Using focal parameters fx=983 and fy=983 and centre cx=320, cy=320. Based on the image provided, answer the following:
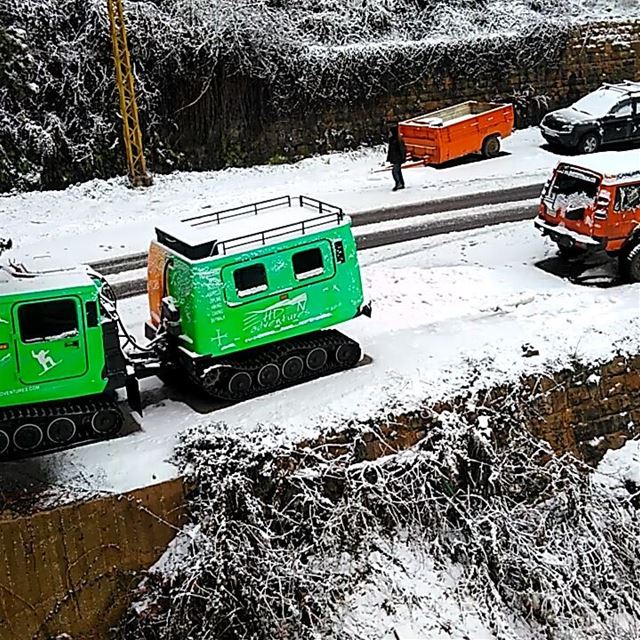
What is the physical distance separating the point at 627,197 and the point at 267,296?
6.32 m

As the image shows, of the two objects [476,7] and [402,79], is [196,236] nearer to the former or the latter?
[402,79]

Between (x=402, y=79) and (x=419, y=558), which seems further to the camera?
(x=402, y=79)

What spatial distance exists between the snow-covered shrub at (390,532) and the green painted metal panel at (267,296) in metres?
1.21

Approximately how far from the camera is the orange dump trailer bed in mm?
22609

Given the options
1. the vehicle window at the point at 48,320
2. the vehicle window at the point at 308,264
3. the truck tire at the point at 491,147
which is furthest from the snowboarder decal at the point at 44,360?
the truck tire at the point at 491,147

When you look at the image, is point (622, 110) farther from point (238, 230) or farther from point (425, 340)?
point (238, 230)

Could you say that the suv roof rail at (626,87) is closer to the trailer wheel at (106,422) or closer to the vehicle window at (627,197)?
the vehicle window at (627,197)

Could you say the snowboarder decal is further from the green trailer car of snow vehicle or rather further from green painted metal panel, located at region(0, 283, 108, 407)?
the green trailer car of snow vehicle

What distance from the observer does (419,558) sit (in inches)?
452

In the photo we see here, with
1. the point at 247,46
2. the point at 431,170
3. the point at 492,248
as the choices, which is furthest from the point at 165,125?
the point at 492,248

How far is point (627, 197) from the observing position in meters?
14.9

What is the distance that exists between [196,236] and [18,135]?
10508 mm

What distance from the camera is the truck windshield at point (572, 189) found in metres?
15.1

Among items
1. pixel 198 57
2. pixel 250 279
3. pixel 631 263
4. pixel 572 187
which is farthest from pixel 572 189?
→ pixel 198 57
